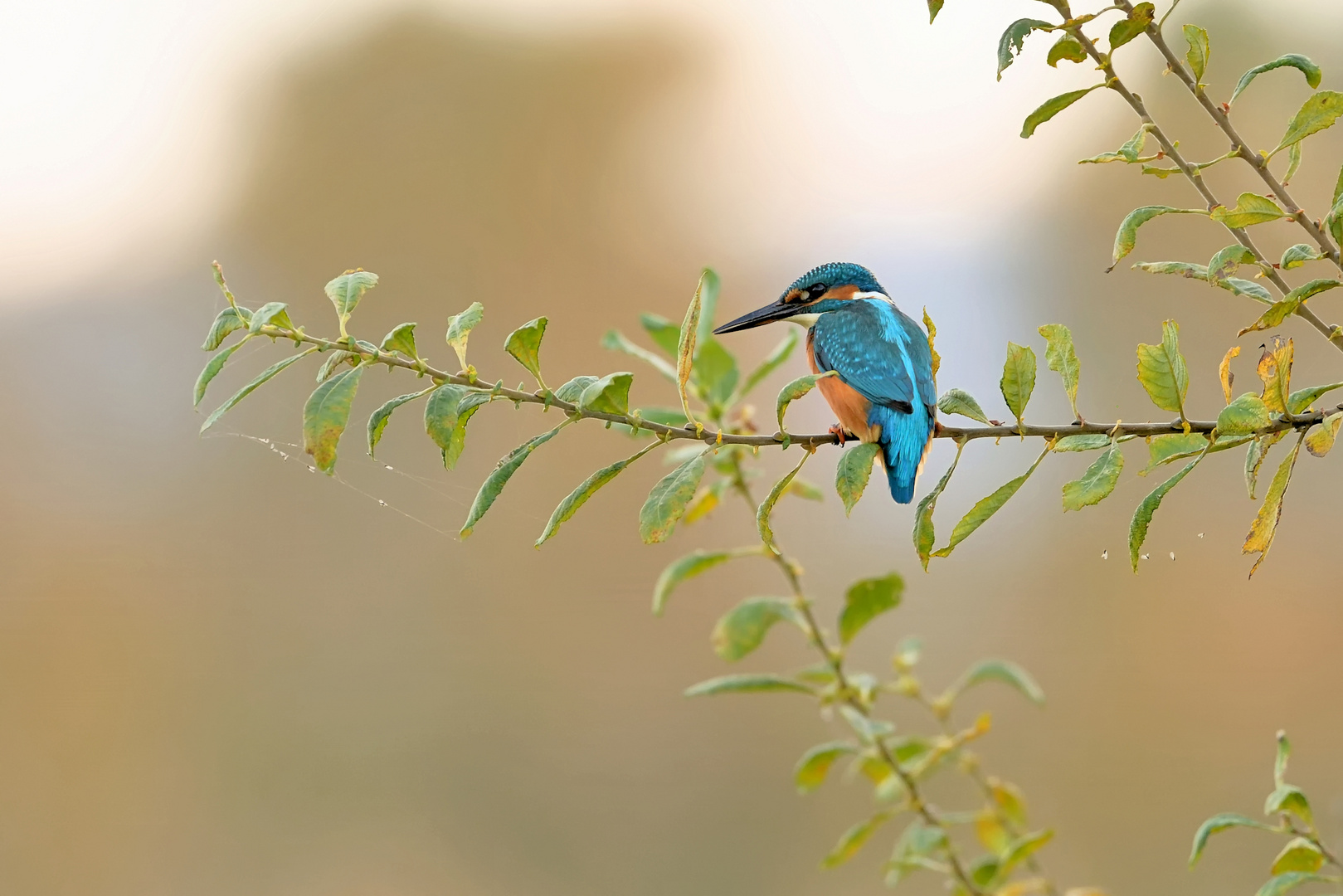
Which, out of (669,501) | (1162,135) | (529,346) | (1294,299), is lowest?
(669,501)

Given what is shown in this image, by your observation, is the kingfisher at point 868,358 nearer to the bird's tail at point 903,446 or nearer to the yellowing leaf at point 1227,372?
the bird's tail at point 903,446

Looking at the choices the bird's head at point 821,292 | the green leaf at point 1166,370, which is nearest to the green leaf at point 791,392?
the green leaf at point 1166,370

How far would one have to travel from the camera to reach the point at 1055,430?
2.77ft

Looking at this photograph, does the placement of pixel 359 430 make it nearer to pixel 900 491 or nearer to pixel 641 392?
pixel 641 392

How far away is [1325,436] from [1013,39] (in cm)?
39

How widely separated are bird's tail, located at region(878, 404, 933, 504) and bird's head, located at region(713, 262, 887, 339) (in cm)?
40

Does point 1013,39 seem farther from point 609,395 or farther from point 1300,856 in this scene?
point 1300,856

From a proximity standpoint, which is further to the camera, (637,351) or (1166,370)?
(637,351)

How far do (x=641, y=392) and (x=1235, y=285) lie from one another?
466cm

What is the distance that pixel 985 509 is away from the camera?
857 millimetres

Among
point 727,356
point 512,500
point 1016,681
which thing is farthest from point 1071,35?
point 512,500

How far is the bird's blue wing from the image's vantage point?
1.43 m

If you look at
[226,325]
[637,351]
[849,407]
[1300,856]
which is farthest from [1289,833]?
[226,325]

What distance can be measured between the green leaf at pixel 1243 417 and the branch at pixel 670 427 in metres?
Answer: 0.02
